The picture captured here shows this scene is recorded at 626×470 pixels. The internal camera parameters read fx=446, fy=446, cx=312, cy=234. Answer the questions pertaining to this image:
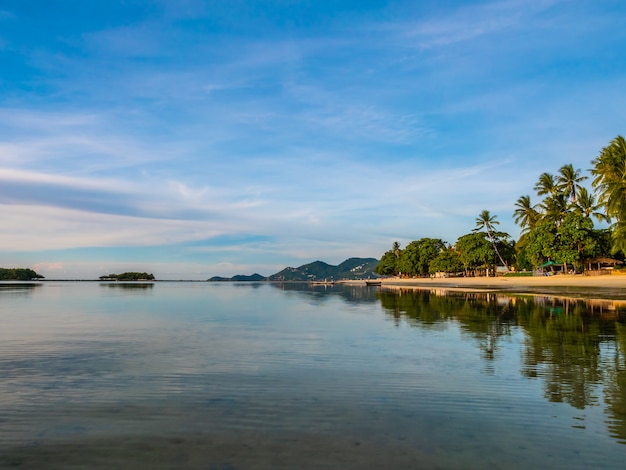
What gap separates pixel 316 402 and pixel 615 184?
190 ft

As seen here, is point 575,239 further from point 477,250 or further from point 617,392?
point 617,392

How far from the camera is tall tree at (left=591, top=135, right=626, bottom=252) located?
51.8 metres

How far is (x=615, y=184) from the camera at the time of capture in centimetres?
5300

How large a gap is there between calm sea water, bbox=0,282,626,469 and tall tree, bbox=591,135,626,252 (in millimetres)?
42120

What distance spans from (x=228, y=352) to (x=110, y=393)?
17.4 ft

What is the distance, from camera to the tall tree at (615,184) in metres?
51.8

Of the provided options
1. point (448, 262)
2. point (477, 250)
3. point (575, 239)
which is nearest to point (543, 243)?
point (575, 239)

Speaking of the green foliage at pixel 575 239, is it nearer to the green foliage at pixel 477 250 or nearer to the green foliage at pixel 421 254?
the green foliage at pixel 477 250

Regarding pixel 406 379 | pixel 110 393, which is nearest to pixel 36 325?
pixel 110 393

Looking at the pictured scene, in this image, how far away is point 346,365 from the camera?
12242 mm

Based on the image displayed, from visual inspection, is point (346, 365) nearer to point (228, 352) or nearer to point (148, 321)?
point (228, 352)

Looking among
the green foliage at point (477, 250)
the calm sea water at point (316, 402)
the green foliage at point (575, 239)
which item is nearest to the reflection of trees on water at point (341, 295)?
the green foliage at point (477, 250)

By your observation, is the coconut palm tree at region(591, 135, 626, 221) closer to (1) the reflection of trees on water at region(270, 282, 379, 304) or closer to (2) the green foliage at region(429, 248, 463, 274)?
(1) the reflection of trees on water at region(270, 282, 379, 304)

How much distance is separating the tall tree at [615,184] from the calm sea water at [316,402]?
138 ft
